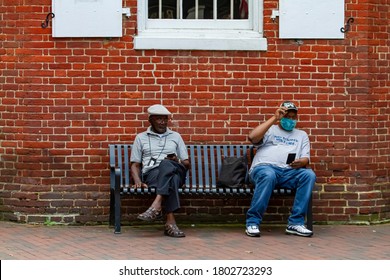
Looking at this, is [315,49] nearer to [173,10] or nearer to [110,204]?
[173,10]

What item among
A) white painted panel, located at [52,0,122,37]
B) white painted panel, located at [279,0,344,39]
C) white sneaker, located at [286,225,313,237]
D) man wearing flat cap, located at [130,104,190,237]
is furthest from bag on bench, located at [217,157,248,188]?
white painted panel, located at [52,0,122,37]

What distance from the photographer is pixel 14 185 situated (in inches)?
452

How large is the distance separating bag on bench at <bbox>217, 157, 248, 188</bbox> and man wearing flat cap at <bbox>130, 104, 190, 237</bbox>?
40cm

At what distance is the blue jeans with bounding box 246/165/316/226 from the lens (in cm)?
1072

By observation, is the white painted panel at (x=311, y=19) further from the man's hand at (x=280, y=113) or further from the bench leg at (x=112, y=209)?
the bench leg at (x=112, y=209)

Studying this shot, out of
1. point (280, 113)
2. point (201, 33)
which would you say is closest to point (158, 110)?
point (201, 33)

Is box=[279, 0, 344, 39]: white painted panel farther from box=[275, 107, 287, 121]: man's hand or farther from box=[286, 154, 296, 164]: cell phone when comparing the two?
box=[286, 154, 296, 164]: cell phone

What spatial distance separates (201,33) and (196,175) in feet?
5.38

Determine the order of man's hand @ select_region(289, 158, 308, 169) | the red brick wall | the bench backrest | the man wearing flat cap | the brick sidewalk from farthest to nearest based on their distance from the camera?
1. the red brick wall
2. the bench backrest
3. man's hand @ select_region(289, 158, 308, 169)
4. the man wearing flat cap
5. the brick sidewalk

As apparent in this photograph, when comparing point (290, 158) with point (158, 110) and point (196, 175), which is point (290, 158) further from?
point (158, 110)

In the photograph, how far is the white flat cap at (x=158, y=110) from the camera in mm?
10891
